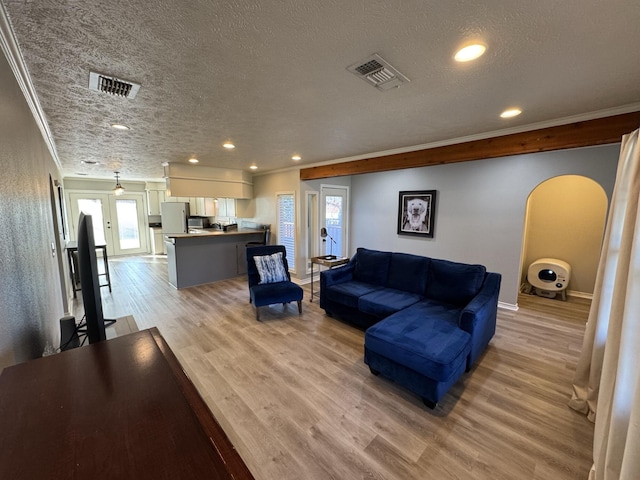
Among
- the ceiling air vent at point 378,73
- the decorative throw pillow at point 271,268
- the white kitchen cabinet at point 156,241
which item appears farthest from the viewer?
the white kitchen cabinet at point 156,241

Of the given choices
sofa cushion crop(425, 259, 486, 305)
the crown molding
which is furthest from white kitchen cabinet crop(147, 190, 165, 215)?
sofa cushion crop(425, 259, 486, 305)

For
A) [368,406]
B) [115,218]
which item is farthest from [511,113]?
[115,218]

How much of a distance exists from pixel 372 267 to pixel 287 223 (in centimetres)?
269

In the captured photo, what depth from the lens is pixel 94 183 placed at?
770cm

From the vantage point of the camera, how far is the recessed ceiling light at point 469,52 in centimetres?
143

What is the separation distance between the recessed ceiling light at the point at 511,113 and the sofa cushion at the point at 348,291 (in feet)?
7.87

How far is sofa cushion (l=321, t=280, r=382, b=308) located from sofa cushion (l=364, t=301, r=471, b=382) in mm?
774

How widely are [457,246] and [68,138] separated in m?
5.91

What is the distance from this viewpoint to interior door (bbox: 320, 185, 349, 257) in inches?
231

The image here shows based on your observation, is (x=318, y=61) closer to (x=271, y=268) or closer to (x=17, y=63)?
(x=17, y=63)

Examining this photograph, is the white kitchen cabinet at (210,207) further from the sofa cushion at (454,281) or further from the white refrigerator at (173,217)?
the sofa cushion at (454,281)

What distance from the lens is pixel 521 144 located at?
2910 millimetres

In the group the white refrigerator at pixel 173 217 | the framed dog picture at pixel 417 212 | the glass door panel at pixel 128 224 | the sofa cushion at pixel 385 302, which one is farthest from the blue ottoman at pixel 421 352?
the glass door panel at pixel 128 224

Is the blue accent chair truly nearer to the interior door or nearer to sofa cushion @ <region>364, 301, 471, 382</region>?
sofa cushion @ <region>364, 301, 471, 382</region>
